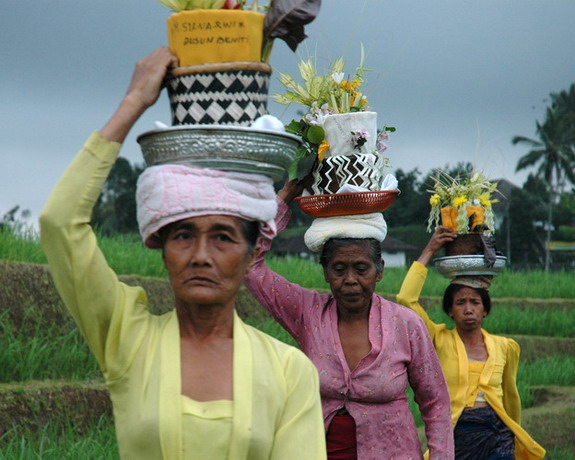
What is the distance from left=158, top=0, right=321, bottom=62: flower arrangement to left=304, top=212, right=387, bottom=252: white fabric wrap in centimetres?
142

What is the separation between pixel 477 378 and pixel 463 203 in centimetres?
104

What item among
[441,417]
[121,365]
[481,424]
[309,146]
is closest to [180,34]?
[121,365]

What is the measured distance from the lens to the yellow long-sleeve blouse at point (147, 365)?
2.37m

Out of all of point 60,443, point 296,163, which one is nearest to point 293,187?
point 296,163

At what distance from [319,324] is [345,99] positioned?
960mm

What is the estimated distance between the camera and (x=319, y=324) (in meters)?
4.15

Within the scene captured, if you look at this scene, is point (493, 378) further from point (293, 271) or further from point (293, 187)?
point (293, 271)

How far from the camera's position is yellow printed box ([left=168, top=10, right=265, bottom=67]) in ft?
8.52

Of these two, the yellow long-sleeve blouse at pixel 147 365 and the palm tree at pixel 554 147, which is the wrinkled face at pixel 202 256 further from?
the palm tree at pixel 554 147

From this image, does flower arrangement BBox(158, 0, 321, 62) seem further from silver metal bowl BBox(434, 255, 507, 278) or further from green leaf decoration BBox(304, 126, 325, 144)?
silver metal bowl BBox(434, 255, 507, 278)

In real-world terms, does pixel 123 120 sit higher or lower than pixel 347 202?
higher

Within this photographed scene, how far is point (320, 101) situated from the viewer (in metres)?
4.30

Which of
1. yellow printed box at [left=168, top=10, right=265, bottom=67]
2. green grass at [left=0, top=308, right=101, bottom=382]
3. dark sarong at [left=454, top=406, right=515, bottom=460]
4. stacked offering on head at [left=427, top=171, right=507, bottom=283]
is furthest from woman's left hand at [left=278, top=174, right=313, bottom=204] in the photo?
green grass at [left=0, top=308, right=101, bottom=382]

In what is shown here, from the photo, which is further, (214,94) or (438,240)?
(438,240)
